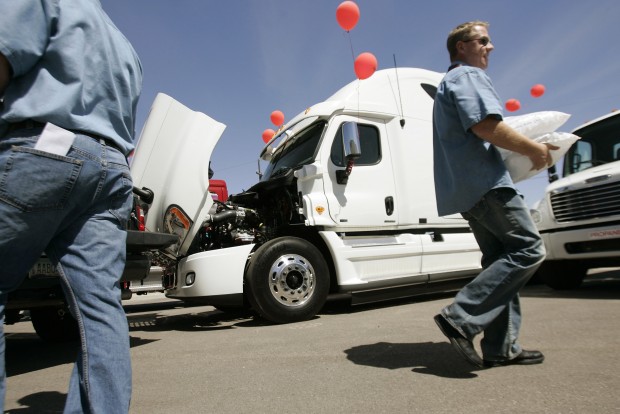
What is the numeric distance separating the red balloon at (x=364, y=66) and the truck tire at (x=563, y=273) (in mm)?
3483

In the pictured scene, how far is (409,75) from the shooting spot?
5.43m

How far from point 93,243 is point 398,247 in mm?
3880

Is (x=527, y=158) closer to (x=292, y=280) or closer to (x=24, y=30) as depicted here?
(x=24, y=30)

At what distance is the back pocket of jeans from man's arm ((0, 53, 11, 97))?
0.20 m

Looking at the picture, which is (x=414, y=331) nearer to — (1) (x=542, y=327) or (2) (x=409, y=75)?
(1) (x=542, y=327)

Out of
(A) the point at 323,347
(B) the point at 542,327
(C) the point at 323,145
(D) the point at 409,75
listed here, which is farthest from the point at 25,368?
(D) the point at 409,75

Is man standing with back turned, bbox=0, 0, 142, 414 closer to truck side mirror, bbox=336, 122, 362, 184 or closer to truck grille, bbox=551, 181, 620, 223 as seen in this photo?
truck side mirror, bbox=336, 122, 362, 184

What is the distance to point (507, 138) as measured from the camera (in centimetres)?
207

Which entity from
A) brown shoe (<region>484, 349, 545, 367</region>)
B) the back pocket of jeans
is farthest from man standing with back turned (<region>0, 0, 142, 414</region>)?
brown shoe (<region>484, 349, 545, 367</region>)

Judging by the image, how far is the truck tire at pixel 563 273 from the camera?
5.47m

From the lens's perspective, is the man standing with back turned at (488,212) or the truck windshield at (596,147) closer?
the man standing with back turned at (488,212)

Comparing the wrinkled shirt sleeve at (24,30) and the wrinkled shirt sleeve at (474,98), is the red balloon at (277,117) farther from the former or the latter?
the wrinkled shirt sleeve at (24,30)

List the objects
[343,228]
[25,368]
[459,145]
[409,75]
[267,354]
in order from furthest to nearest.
A: [409,75] → [343,228] → [25,368] → [267,354] → [459,145]

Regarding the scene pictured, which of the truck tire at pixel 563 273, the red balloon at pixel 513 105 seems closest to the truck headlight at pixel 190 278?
the truck tire at pixel 563 273
